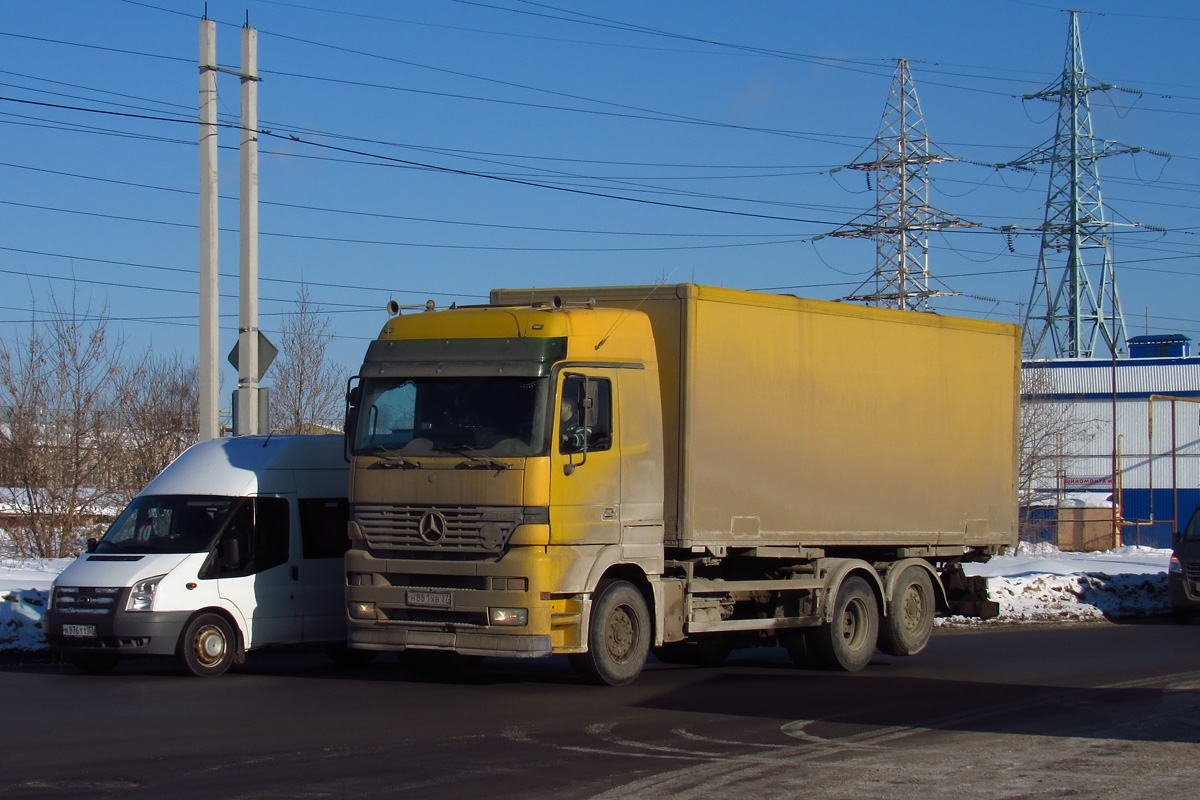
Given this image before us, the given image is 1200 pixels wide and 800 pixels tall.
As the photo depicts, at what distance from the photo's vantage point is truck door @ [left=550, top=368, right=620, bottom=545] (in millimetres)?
12227

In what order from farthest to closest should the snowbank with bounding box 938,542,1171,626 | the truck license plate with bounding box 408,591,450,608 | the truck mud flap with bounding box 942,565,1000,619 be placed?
the snowbank with bounding box 938,542,1171,626
the truck mud flap with bounding box 942,565,1000,619
the truck license plate with bounding box 408,591,450,608

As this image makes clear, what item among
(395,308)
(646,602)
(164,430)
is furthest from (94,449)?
(646,602)

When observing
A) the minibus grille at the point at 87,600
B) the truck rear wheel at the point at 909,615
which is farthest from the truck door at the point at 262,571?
the truck rear wheel at the point at 909,615

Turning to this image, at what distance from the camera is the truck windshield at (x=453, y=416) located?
12.2m

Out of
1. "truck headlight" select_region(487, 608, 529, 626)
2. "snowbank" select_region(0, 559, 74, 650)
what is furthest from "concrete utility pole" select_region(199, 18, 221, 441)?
"truck headlight" select_region(487, 608, 529, 626)

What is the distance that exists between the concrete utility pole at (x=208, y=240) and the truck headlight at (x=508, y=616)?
7.40 m

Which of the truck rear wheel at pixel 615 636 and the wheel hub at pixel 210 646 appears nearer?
the truck rear wheel at pixel 615 636

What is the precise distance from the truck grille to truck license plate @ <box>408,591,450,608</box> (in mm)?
382

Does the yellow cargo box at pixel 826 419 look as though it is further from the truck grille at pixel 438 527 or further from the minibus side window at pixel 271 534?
the minibus side window at pixel 271 534

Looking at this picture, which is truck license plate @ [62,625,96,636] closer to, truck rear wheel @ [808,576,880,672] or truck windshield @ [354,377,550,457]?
truck windshield @ [354,377,550,457]

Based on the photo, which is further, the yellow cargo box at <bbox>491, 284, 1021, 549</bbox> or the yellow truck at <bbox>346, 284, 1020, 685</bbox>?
the yellow cargo box at <bbox>491, 284, 1021, 549</bbox>

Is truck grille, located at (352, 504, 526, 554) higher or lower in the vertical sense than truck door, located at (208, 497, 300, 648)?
higher

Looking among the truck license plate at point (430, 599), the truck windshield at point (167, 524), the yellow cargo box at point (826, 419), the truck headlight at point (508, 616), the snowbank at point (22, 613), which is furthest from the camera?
the snowbank at point (22, 613)

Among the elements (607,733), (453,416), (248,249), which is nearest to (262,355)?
(248,249)
